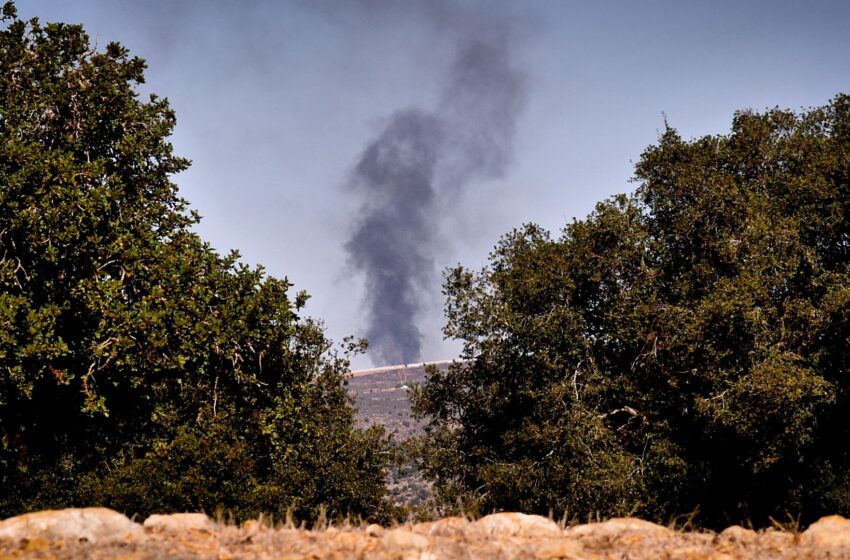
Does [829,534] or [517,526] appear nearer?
[829,534]

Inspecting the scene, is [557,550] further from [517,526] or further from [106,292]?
[106,292]

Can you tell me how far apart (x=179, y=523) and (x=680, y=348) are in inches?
775

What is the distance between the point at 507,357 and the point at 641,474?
6634 mm

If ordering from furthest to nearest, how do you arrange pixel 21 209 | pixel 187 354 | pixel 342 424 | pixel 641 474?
pixel 342 424 → pixel 641 474 → pixel 187 354 → pixel 21 209

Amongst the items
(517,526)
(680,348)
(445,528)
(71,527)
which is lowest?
(517,526)

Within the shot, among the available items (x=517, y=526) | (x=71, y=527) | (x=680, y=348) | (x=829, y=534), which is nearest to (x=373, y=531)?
(x=517, y=526)

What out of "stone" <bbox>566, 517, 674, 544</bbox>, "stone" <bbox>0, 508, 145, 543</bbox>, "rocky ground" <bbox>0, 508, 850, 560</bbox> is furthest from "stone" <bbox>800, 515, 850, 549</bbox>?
"stone" <bbox>0, 508, 145, 543</bbox>

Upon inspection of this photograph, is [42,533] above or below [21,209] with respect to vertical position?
below

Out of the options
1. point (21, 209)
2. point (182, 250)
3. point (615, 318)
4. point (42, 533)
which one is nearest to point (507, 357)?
point (615, 318)

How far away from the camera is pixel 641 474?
21.2m

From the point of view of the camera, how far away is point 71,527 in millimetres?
5754

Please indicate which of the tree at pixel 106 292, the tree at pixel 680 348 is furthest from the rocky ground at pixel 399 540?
the tree at pixel 680 348

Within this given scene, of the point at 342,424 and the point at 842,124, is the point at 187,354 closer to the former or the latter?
the point at 342,424

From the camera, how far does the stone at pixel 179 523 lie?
633 cm
